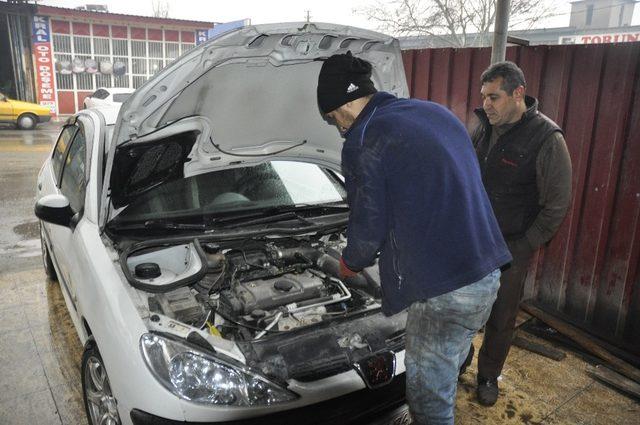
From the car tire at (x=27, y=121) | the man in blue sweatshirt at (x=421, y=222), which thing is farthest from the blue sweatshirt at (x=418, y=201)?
the car tire at (x=27, y=121)

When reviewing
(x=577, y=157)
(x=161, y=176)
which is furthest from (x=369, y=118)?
(x=577, y=157)

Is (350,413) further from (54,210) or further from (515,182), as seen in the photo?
(54,210)

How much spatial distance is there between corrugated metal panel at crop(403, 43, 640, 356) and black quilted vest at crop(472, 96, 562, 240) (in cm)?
103

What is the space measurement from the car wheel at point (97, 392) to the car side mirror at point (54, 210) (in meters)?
0.76

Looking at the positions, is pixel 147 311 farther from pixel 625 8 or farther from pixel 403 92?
pixel 625 8

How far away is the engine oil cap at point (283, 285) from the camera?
245 cm

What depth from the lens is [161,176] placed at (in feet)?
9.19

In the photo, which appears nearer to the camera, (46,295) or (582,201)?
(582,201)

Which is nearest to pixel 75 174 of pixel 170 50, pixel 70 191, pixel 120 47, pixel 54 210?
pixel 70 191

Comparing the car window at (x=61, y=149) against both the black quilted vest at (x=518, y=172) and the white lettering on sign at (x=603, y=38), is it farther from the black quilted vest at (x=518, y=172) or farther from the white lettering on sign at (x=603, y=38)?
the white lettering on sign at (x=603, y=38)

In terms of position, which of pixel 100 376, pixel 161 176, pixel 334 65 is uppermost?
pixel 334 65

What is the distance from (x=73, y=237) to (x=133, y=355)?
3.51ft

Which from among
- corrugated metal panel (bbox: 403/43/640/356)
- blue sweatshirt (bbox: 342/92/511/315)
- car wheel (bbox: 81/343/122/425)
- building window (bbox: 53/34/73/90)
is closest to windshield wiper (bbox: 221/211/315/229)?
Result: car wheel (bbox: 81/343/122/425)

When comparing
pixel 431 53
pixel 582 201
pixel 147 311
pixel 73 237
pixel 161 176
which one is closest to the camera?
pixel 147 311
